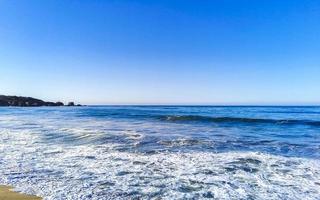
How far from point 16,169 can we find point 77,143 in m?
4.95

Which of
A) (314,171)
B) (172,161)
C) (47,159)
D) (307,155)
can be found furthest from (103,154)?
(307,155)

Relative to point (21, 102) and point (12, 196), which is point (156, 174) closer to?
point (12, 196)

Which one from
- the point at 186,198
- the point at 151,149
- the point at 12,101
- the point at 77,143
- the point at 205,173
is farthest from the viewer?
the point at 12,101

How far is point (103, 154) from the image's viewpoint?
1053 cm

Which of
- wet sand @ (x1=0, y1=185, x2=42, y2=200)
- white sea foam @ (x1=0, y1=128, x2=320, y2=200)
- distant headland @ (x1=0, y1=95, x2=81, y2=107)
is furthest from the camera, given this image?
distant headland @ (x1=0, y1=95, x2=81, y2=107)

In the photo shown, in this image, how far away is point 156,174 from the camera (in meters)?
7.77

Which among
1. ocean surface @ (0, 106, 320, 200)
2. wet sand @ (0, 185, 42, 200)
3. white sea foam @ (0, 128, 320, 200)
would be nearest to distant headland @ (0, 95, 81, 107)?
ocean surface @ (0, 106, 320, 200)

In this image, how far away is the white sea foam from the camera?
6281mm

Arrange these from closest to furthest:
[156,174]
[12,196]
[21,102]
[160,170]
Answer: [12,196]
[156,174]
[160,170]
[21,102]

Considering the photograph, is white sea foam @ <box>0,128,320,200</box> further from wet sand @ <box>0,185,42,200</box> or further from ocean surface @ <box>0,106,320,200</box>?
wet sand @ <box>0,185,42,200</box>

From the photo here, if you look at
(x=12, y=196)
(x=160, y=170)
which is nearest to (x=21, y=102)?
(x=160, y=170)

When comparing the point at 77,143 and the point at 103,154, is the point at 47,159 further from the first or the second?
the point at 77,143

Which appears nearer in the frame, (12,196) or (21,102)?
(12,196)

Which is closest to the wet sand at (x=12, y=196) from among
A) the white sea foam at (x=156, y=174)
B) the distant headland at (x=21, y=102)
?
the white sea foam at (x=156, y=174)
